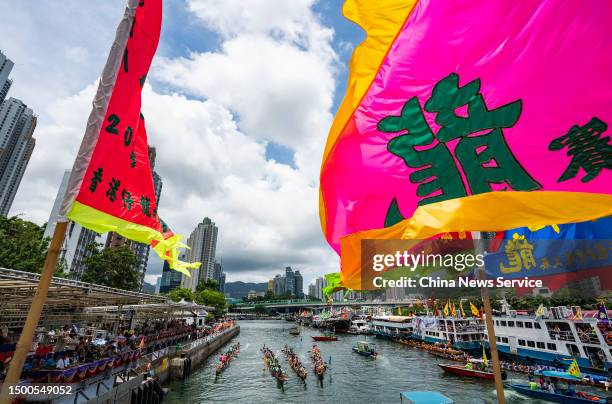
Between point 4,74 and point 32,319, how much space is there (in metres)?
175

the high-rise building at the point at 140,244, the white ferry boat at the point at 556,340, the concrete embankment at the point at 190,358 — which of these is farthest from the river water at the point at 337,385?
the high-rise building at the point at 140,244

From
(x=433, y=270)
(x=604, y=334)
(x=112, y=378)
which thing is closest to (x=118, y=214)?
(x=433, y=270)

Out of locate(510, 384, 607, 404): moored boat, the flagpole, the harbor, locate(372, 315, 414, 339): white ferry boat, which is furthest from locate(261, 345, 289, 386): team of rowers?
locate(372, 315, 414, 339): white ferry boat

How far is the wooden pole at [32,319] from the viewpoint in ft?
10.9

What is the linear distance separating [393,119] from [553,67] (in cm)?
265

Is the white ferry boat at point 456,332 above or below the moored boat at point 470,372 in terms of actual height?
above

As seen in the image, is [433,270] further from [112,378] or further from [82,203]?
[112,378]

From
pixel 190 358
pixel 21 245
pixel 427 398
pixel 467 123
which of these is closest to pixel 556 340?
pixel 427 398

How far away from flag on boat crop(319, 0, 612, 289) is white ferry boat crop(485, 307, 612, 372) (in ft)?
123

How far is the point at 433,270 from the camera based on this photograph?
691 centimetres

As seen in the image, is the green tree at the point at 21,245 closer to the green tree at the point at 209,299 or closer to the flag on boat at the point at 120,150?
the flag on boat at the point at 120,150

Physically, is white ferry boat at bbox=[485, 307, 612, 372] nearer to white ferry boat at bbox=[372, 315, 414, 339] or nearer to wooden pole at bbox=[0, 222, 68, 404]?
white ferry boat at bbox=[372, 315, 414, 339]

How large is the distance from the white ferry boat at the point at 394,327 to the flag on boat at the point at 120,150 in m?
70.7

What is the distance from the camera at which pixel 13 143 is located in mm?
125875
